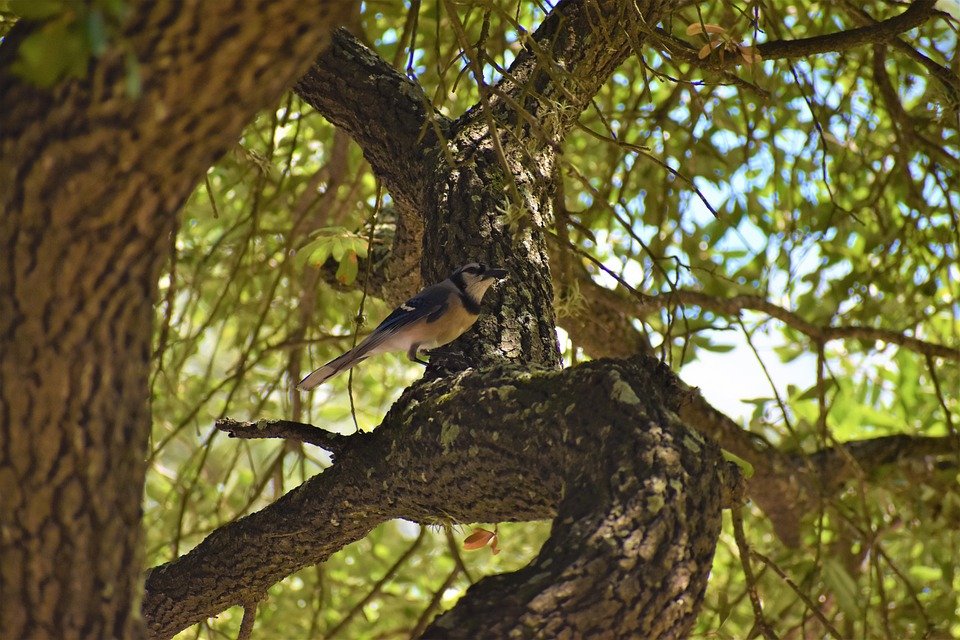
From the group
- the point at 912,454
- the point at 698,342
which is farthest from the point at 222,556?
the point at 912,454

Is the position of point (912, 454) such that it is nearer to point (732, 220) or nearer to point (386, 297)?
point (732, 220)

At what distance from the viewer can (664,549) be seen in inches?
61.5

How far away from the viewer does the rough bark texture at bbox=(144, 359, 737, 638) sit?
1.54 metres

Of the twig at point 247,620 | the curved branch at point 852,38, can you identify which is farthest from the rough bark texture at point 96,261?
the curved branch at point 852,38

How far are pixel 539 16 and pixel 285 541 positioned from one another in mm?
3355

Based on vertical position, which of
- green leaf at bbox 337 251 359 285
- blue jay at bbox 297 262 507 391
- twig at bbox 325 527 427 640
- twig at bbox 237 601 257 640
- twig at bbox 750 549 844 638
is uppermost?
green leaf at bbox 337 251 359 285

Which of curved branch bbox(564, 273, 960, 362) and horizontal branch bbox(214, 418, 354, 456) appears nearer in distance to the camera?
horizontal branch bbox(214, 418, 354, 456)

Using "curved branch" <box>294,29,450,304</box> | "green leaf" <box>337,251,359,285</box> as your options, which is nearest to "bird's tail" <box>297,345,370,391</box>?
"green leaf" <box>337,251,359,285</box>

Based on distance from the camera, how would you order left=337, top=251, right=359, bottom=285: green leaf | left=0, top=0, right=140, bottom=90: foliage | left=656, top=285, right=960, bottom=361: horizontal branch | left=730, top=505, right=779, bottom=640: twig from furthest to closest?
left=656, top=285, right=960, bottom=361: horizontal branch, left=337, top=251, right=359, bottom=285: green leaf, left=730, top=505, right=779, bottom=640: twig, left=0, top=0, right=140, bottom=90: foliage

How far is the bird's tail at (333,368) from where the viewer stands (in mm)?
Answer: 2936

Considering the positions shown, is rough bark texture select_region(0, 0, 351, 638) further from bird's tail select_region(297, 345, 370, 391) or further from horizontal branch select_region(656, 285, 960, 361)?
horizontal branch select_region(656, 285, 960, 361)

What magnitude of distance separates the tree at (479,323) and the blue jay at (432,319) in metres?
0.05

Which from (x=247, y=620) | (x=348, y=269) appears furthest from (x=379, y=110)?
(x=247, y=620)

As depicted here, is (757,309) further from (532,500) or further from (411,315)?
(532,500)
